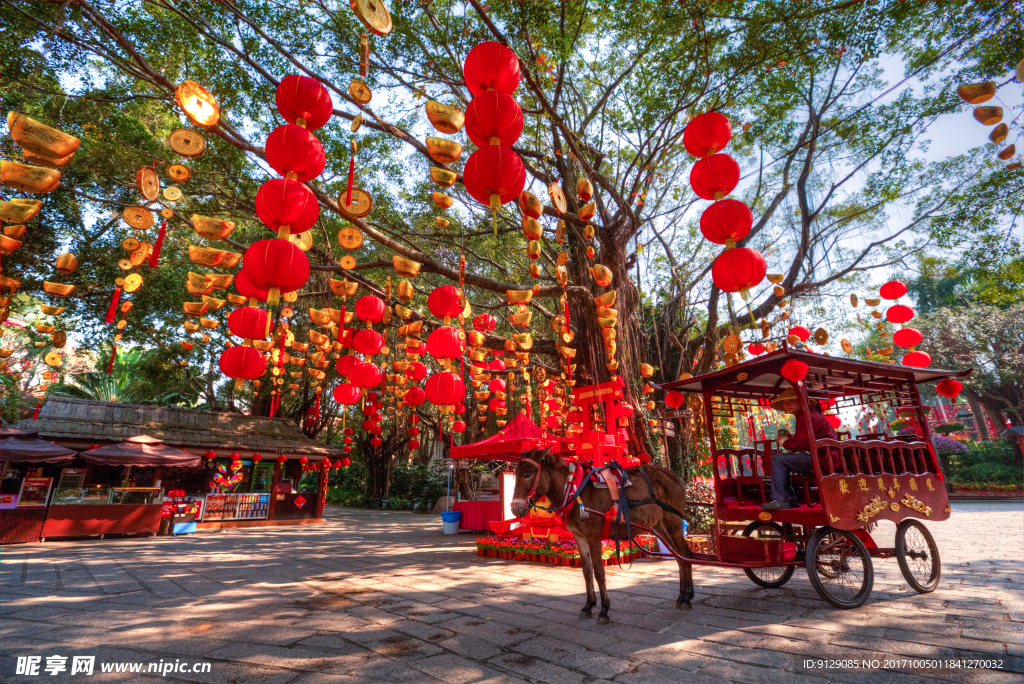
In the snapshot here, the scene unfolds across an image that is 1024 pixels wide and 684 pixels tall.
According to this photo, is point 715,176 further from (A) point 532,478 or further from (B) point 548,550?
(B) point 548,550

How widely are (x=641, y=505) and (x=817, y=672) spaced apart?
2.18m

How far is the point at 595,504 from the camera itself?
4.76m

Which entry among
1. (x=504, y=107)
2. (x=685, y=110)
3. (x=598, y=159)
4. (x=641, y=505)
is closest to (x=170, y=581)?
(x=641, y=505)

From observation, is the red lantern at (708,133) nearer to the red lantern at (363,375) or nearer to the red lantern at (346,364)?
the red lantern at (363,375)

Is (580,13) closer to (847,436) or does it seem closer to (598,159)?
(598,159)

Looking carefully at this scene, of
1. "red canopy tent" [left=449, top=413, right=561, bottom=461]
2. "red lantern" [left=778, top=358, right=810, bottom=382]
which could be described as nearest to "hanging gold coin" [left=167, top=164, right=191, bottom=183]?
"red canopy tent" [left=449, top=413, right=561, bottom=461]

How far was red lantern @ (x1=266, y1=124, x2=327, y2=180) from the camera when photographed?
3.51 meters

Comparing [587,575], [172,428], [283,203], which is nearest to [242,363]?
[283,203]

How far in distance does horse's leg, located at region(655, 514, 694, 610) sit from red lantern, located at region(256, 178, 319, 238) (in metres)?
4.71

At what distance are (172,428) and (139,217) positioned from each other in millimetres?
11283

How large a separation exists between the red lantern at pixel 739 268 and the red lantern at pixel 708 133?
102 cm

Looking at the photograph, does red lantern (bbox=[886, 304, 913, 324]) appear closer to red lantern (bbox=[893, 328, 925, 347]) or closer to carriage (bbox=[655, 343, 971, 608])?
red lantern (bbox=[893, 328, 925, 347])

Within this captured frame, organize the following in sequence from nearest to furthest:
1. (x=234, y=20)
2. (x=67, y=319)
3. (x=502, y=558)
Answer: (x=234, y=20) → (x=502, y=558) → (x=67, y=319)

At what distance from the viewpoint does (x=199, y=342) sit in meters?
17.1
